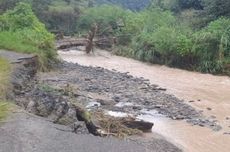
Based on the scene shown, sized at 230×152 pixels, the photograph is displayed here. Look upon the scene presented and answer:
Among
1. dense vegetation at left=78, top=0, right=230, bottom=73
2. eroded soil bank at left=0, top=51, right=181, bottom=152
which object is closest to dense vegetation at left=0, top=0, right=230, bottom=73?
dense vegetation at left=78, top=0, right=230, bottom=73

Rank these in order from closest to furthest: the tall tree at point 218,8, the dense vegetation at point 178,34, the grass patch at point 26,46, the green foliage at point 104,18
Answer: the grass patch at point 26,46
the dense vegetation at point 178,34
the tall tree at point 218,8
the green foliage at point 104,18

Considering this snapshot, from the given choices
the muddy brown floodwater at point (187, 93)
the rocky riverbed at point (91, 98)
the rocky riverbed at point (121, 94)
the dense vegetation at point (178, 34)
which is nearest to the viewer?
the rocky riverbed at point (91, 98)

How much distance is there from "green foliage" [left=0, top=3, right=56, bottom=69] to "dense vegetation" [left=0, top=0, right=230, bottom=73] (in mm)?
55

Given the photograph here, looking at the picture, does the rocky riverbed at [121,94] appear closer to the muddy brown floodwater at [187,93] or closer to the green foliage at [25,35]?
the muddy brown floodwater at [187,93]

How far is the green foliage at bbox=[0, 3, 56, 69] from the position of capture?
848 inches

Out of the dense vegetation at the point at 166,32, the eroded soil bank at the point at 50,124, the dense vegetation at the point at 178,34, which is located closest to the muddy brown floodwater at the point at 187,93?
the dense vegetation at the point at 178,34

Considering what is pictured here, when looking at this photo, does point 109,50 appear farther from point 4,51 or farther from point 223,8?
point 4,51

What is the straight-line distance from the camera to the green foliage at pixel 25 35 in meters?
21.5

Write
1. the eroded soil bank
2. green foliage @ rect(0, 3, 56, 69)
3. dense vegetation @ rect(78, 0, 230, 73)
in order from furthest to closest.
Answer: dense vegetation @ rect(78, 0, 230, 73)
green foliage @ rect(0, 3, 56, 69)
the eroded soil bank

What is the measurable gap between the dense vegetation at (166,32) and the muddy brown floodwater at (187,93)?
1125 millimetres

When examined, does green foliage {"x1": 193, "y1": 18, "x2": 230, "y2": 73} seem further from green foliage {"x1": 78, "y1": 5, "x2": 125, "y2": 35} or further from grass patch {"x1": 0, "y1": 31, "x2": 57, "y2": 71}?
green foliage {"x1": 78, "y1": 5, "x2": 125, "y2": 35}

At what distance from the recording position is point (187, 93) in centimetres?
2150

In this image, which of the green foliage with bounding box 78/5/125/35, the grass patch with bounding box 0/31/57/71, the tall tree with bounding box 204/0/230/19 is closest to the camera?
the grass patch with bounding box 0/31/57/71

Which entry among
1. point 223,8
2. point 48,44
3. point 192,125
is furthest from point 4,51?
point 223,8
